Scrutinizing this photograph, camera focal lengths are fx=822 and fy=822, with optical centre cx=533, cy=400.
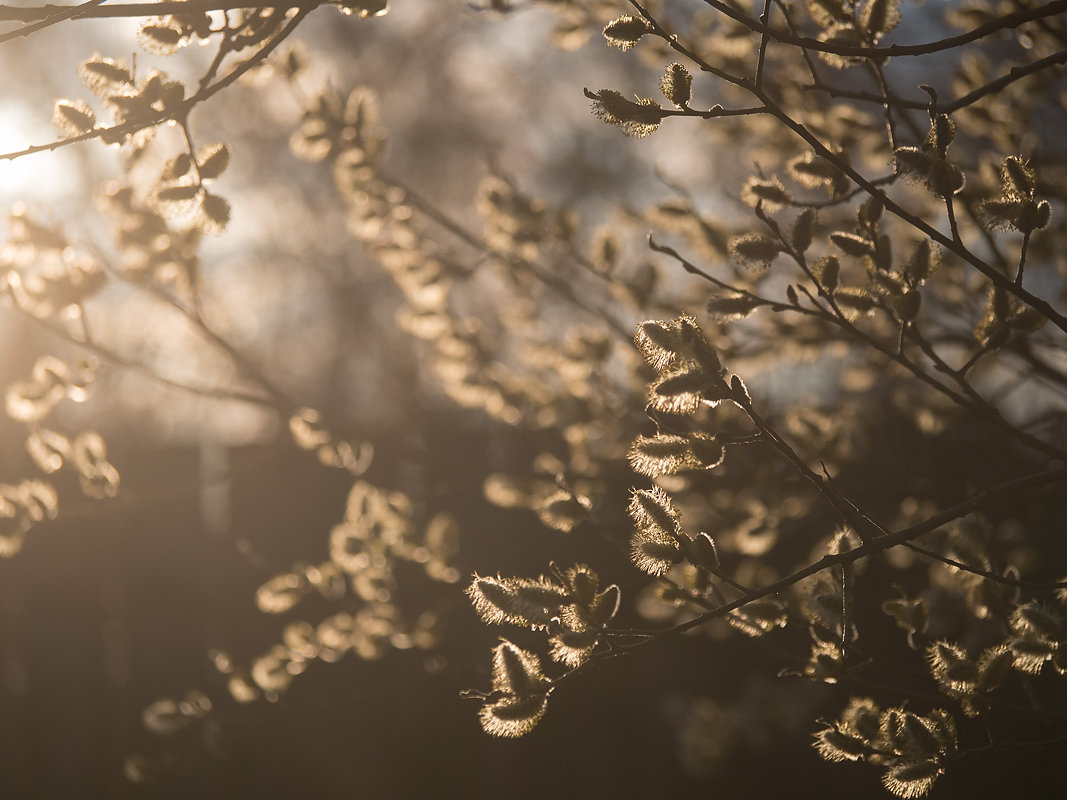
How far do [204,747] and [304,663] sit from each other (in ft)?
1.63

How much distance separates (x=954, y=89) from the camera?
7.93ft

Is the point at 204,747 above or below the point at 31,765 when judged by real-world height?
above

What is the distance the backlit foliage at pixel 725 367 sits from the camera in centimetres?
131

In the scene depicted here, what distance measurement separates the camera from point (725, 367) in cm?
157

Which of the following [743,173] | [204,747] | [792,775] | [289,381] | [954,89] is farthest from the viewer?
[289,381]

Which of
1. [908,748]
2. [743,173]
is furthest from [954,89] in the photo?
[743,173]

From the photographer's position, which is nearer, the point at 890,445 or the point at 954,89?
the point at 954,89

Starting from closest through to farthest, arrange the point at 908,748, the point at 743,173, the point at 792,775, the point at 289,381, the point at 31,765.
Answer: the point at 908,748 → the point at 31,765 → the point at 792,775 → the point at 743,173 → the point at 289,381

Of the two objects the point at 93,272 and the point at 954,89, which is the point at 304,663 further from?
the point at 954,89

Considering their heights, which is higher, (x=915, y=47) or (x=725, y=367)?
(x=915, y=47)

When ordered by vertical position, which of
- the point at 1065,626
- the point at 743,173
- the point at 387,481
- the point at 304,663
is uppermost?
the point at 743,173

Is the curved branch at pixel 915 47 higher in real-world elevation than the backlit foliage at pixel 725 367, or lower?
higher

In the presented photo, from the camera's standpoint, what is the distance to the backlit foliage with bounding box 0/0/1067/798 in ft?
4.28

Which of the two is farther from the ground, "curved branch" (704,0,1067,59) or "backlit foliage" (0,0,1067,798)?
"curved branch" (704,0,1067,59)
